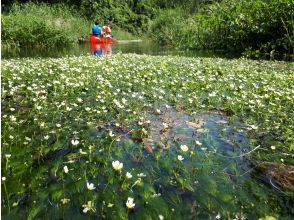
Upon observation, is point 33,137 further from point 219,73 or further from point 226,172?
point 219,73

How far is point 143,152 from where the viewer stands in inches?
192

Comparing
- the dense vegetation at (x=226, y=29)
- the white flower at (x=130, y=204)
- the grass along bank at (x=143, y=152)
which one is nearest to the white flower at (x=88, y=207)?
the grass along bank at (x=143, y=152)

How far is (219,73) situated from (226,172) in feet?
25.4

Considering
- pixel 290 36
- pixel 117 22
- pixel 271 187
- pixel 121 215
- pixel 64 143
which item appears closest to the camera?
pixel 121 215

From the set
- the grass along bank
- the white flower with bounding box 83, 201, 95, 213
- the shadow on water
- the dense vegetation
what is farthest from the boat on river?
the white flower with bounding box 83, 201, 95, 213

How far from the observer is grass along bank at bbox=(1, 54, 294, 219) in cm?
355

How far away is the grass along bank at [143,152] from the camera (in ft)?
11.7

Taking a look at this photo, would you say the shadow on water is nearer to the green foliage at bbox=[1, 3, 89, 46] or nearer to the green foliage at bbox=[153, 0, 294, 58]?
the green foliage at bbox=[153, 0, 294, 58]

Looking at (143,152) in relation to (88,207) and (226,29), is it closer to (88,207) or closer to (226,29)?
(88,207)

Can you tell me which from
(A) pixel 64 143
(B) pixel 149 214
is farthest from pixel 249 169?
(A) pixel 64 143

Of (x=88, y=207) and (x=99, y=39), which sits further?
(x=99, y=39)

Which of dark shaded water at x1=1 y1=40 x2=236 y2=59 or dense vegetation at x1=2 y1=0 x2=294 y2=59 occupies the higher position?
dense vegetation at x1=2 y1=0 x2=294 y2=59

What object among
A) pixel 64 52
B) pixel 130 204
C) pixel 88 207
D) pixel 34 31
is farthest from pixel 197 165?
pixel 34 31

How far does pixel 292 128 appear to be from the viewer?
603 centimetres
